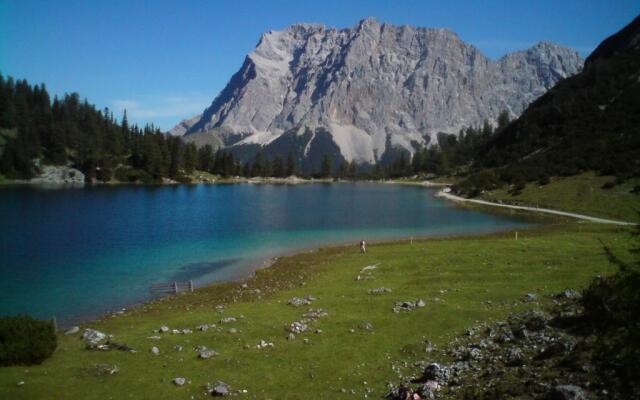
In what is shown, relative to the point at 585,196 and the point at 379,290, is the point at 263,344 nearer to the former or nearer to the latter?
the point at 379,290

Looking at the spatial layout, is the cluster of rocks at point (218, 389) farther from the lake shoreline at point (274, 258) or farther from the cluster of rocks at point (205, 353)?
the lake shoreline at point (274, 258)

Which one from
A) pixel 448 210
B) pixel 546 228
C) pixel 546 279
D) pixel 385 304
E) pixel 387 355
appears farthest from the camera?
pixel 448 210

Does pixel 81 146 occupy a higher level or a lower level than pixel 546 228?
higher

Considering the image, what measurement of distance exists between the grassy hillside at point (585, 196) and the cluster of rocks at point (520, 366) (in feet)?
217

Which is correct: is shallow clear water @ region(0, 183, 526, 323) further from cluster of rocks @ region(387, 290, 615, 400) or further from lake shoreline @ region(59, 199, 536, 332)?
cluster of rocks @ region(387, 290, 615, 400)

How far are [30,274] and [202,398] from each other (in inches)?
1320

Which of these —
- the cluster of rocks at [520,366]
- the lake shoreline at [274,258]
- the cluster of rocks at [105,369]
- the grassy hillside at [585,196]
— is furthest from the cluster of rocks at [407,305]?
the grassy hillside at [585,196]

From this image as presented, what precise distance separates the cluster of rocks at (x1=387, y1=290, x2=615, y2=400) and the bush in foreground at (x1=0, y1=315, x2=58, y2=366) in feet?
50.1

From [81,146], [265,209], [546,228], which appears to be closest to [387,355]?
[546,228]

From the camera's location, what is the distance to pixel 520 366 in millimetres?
16609

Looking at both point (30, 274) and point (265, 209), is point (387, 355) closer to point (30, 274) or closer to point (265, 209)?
point (30, 274)

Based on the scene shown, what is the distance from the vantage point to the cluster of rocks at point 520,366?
46.7 ft

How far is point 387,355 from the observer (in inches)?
803

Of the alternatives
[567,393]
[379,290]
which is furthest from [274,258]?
[567,393]
